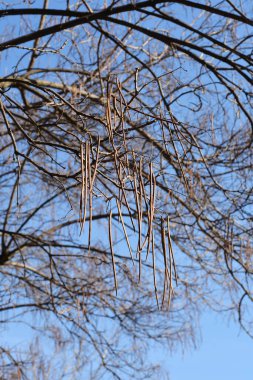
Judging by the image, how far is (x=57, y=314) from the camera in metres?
7.16

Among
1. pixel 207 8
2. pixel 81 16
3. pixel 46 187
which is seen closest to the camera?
pixel 207 8

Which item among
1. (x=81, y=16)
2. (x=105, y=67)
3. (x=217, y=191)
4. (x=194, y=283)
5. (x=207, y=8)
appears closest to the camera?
(x=207, y=8)

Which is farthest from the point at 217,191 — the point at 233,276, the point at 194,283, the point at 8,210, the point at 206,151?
the point at 8,210

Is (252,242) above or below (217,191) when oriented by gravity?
below

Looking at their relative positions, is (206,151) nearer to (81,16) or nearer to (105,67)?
(105,67)

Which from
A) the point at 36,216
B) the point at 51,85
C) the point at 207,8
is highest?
the point at 51,85

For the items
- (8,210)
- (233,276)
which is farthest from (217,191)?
(8,210)

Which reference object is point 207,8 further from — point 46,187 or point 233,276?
point 46,187

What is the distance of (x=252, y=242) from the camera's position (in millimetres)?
5547

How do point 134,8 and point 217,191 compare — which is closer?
point 134,8

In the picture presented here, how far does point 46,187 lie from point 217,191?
214cm

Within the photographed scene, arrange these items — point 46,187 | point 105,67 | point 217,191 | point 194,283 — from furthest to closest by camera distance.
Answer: point 46,187, point 194,283, point 105,67, point 217,191

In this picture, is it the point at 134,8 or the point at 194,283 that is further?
the point at 194,283

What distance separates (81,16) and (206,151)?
1.78 m
